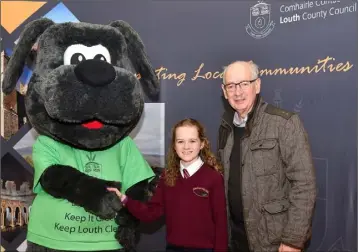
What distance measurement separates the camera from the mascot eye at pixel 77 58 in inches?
80.2

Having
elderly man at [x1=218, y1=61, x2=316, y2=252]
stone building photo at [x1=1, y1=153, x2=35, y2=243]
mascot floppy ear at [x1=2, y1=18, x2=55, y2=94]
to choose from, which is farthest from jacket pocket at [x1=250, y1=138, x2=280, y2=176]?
stone building photo at [x1=1, y1=153, x2=35, y2=243]

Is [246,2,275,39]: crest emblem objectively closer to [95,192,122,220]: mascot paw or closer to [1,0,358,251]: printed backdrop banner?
[1,0,358,251]: printed backdrop banner

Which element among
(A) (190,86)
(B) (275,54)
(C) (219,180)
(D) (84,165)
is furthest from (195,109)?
(D) (84,165)

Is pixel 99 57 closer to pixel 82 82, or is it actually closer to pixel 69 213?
pixel 82 82

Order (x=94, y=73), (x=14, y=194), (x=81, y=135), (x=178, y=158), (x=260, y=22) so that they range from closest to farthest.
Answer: (x=94, y=73), (x=81, y=135), (x=178, y=158), (x=260, y=22), (x=14, y=194)

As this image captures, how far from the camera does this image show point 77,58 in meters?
2.04

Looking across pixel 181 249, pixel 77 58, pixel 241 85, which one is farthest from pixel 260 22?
pixel 181 249

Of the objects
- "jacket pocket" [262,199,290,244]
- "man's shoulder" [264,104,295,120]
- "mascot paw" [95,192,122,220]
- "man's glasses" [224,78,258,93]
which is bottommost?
"jacket pocket" [262,199,290,244]

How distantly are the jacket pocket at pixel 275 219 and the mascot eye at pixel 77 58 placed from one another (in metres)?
1.16

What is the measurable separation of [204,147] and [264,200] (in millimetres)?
411

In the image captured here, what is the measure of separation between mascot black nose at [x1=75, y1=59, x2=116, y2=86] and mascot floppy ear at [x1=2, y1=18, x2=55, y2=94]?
17.1 inches

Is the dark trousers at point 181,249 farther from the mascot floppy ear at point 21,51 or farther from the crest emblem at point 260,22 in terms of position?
the crest emblem at point 260,22

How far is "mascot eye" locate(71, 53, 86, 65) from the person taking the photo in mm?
2037

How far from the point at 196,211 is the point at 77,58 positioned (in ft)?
3.12
